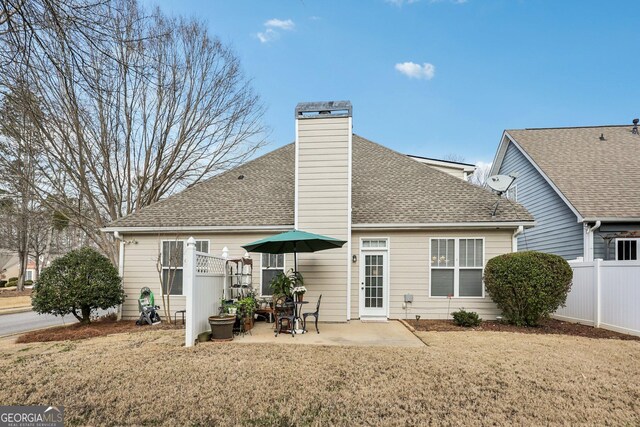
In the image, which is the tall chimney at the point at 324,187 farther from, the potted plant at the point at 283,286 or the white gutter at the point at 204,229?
the potted plant at the point at 283,286

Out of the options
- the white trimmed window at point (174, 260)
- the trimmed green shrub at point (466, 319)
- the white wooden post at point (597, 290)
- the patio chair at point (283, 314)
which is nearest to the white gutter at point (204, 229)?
the white trimmed window at point (174, 260)

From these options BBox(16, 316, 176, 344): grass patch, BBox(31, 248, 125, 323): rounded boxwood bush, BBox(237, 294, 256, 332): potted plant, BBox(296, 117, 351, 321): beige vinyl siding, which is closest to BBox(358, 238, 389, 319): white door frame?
BBox(296, 117, 351, 321): beige vinyl siding

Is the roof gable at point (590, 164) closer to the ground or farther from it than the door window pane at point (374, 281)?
farther from it

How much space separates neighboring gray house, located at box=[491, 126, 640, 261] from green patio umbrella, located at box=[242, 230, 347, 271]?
24.7ft

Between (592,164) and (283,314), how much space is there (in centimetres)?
1190

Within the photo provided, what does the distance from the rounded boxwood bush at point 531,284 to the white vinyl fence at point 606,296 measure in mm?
859

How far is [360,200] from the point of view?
34.6 feet

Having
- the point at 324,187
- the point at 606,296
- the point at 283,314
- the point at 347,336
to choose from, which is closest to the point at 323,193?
the point at 324,187

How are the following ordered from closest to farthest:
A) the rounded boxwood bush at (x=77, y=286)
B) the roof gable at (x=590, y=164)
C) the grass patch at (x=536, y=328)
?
the grass patch at (x=536, y=328)
the rounded boxwood bush at (x=77, y=286)
the roof gable at (x=590, y=164)

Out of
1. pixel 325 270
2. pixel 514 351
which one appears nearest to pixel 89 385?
pixel 325 270

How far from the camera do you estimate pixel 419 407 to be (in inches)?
158

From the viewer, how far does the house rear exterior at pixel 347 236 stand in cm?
930

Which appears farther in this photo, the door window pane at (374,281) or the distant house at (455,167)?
the distant house at (455,167)

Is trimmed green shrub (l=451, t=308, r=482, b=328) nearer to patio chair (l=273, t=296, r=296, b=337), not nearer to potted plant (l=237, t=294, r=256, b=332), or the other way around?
patio chair (l=273, t=296, r=296, b=337)
